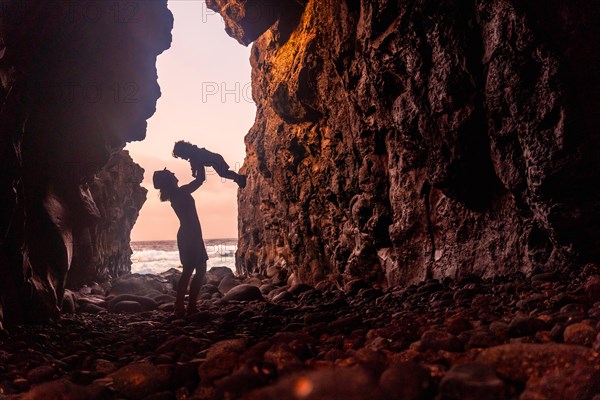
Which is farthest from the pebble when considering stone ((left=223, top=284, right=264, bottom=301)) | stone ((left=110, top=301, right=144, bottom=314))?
stone ((left=223, top=284, right=264, bottom=301))

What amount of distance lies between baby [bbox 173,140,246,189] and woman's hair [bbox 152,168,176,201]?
398 millimetres

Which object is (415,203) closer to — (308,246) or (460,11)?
(460,11)

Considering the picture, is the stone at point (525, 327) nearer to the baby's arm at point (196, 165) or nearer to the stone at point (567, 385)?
the stone at point (567, 385)

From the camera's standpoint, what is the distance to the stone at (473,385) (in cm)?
153

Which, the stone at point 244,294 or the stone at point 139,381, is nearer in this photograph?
the stone at point 139,381

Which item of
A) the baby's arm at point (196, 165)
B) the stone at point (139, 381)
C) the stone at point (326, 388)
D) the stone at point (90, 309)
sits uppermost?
the baby's arm at point (196, 165)

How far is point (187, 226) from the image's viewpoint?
6430 mm

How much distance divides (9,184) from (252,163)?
16906mm

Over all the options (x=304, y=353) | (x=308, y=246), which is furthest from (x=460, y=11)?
(x=308, y=246)

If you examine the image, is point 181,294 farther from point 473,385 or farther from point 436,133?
point 473,385

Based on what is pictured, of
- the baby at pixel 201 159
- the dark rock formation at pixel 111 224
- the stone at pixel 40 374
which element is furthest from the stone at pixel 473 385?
the dark rock formation at pixel 111 224

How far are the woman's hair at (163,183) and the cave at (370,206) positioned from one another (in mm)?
1846

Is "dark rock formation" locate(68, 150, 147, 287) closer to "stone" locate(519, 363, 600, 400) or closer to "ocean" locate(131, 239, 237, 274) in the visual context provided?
"ocean" locate(131, 239, 237, 274)

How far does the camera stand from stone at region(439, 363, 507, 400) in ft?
5.01
